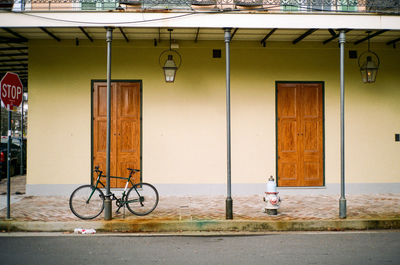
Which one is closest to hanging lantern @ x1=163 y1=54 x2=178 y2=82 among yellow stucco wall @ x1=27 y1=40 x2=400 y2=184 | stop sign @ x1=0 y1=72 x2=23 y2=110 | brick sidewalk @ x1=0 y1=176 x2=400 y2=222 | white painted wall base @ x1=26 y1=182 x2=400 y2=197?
yellow stucco wall @ x1=27 y1=40 x2=400 y2=184

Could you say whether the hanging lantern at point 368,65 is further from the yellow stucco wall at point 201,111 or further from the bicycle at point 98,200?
the bicycle at point 98,200

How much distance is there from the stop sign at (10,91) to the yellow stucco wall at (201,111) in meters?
2.43

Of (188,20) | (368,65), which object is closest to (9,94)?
(188,20)

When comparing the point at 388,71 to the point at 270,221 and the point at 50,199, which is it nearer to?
the point at 270,221

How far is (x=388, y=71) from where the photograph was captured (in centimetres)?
1034

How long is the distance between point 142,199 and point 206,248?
91.6 inches

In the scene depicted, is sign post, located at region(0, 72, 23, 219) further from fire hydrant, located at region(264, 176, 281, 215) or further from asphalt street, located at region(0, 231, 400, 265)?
fire hydrant, located at region(264, 176, 281, 215)

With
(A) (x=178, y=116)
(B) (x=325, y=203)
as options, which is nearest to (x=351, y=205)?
(B) (x=325, y=203)

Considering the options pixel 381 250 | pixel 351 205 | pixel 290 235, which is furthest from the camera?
pixel 351 205

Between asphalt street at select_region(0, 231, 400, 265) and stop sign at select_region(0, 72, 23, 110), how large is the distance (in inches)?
104

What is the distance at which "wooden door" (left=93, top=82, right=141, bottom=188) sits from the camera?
9.80 meters

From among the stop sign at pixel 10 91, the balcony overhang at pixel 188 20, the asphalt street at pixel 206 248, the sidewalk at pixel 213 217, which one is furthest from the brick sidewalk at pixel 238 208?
the balcony overhang at pixel 188 20

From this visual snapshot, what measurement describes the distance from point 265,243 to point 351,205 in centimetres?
357

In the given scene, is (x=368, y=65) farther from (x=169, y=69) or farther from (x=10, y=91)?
(x=10, y=91)
